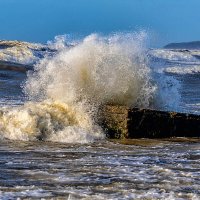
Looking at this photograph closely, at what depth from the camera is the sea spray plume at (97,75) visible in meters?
9.93

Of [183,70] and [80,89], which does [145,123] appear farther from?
[183,70]

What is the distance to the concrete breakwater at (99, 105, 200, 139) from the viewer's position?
8859 mm

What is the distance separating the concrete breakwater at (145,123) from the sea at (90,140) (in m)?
0.22

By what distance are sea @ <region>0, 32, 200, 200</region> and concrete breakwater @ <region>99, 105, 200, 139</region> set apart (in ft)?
0.71

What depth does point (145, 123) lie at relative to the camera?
8898mm

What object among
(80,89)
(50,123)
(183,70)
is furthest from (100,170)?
(183,70)

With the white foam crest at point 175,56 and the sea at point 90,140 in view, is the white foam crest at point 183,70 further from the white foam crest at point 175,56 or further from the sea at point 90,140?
the sea at point 90,140

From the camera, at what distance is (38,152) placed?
735 centimetres

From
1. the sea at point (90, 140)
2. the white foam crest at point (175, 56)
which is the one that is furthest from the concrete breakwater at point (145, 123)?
the white foam crest at point (175, 56)

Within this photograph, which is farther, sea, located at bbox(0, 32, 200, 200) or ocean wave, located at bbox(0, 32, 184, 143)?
ocean wave, located at bbox(0, 32, 184, 143)

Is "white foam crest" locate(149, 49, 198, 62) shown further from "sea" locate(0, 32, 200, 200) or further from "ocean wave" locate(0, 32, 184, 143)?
"ocean wave" locate(0, 32, 184, 143)

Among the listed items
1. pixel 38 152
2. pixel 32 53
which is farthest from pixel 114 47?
pixel 32 53

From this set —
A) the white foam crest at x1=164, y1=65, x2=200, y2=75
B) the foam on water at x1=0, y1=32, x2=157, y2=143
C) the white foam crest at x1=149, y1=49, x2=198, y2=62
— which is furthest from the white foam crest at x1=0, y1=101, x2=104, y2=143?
the white foam crest at x1=149, y1=49, x2=198, y2=62

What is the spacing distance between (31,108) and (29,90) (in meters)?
1.27
